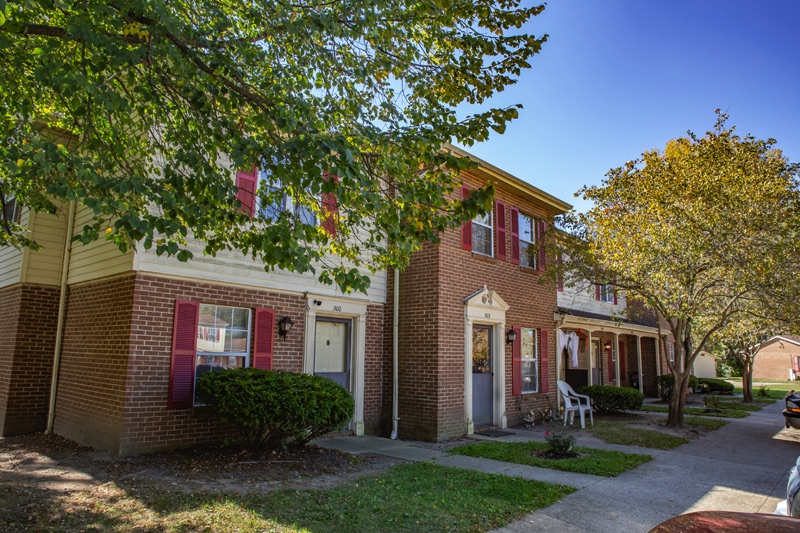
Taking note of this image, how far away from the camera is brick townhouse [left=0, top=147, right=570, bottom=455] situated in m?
7.99

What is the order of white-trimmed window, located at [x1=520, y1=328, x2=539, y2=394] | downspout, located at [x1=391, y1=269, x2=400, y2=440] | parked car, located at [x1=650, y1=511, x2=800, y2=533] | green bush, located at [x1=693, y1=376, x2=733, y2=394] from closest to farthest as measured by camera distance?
parked car, located at [x1=650, y1=511, x2=800, y2=533]
downspout, located at [x1=391, y1=269, x2=400, y2=440]
white-trimmed window, located at [x1=520, y1=328, x2=539, y2=394]
green bush, located at [x1=693, y1=376, x2=733, y2=394]

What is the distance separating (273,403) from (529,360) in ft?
26.1

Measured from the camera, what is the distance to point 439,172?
20.8ft

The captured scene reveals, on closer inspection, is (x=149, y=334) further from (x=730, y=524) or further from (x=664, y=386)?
(x=664, y=386)

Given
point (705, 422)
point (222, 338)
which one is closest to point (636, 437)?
point (705, 422)

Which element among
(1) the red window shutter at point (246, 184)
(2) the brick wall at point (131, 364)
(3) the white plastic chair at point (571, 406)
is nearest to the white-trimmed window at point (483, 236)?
(3) the white plastic chair at point (571, 406)

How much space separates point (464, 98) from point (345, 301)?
17.0ft

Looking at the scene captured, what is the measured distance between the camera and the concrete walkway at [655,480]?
225 inches

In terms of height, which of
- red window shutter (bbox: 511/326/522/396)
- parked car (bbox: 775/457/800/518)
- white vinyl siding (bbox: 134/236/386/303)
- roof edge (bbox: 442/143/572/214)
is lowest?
parked car (bbox: 775/457/800/518)

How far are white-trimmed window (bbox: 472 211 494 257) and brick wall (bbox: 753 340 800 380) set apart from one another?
47.8 meters

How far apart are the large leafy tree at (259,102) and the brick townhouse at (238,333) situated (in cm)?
192

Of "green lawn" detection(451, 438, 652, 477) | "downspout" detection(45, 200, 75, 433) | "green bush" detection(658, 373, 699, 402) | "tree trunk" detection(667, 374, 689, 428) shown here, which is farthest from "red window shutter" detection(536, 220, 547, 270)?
"downspout" detection(45, 200, 75, 433)

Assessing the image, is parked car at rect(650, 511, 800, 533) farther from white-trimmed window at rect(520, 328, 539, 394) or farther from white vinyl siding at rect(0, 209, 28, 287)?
white vinyl siding at rect(0, 209, 28, 287)

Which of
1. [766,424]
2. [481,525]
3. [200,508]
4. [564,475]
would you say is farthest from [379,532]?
[766,424]
